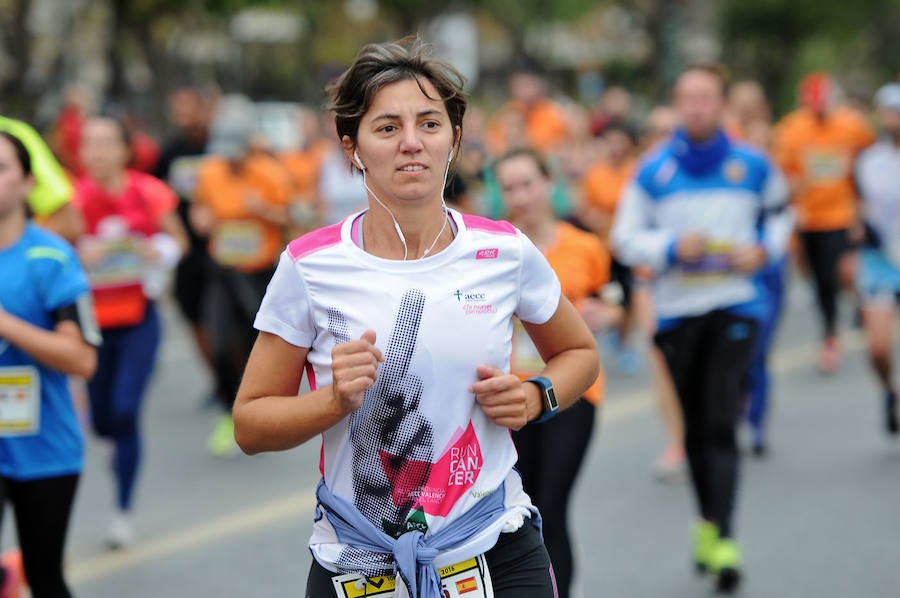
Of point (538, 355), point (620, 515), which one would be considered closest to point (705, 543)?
point (620, 515)

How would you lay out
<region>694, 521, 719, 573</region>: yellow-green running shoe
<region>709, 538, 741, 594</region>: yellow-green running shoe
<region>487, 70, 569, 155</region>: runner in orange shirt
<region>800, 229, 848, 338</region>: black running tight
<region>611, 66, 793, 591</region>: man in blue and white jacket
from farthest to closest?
<region>487, 70, 569, 155</region>: runner in orange shirt < <region>800, 229, 848, 338</region>: black running tight < <region>611, 66, 793, 591</region>: man in blue and white jacket < <region>694, 521, 719, 573</region>: yellow-green running shoe < <region>709, 538, 741, 594</region>: yellow-green running shoe

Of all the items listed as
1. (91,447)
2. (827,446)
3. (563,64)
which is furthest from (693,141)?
(563,64)

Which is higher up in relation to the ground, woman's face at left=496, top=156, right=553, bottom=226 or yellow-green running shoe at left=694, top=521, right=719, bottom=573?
woman's face at left=496, top=156, right=553, bottom=226

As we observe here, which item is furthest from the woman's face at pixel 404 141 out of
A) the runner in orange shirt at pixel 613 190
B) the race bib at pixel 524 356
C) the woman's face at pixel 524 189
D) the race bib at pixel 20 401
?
the runner in orange shirt at pixel 613 190

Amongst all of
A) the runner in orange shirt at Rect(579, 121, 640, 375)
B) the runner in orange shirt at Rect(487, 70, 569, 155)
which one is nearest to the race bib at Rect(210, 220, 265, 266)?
the runner in orange shirt at Rect(579, 121, 640, 375)

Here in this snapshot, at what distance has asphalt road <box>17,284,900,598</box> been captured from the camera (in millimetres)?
6168

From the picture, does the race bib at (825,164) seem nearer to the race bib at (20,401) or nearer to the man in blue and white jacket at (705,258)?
the man in blue and white jacket at (705,258)

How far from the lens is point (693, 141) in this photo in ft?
20.3

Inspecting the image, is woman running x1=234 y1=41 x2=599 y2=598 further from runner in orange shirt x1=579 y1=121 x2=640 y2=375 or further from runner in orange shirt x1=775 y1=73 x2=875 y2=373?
runner in orange shirt x1=579 y1=121 x2=640 y2=375

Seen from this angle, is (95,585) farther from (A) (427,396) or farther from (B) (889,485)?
(B) (889,485)

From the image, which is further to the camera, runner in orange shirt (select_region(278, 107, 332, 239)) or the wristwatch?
runner in orange shirt (select_region(278, 107, 332, 239))

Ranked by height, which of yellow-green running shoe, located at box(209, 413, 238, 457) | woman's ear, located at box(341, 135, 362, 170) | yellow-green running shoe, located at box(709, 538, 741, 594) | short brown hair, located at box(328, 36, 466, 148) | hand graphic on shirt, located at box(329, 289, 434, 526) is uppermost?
short brown hair, located at box(328, 36, 466, 148)

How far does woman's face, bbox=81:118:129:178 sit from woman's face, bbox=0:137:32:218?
2.75 metres

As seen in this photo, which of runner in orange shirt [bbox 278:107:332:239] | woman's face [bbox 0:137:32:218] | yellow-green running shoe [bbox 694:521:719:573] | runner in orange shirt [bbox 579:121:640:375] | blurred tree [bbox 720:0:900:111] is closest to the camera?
woman's face [bbox 0:137:32:218]
